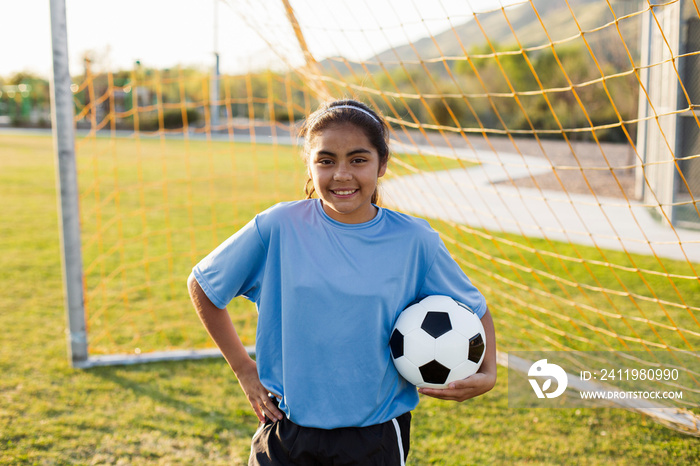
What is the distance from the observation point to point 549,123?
21438 millimetres

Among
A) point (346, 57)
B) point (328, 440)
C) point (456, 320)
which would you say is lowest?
point (328, 440)

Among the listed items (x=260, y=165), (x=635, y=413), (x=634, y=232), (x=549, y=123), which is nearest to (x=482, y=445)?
(x=635, y=413)

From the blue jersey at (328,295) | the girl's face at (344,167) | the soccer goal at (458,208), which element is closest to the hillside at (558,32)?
the soccer goal at (458,208)

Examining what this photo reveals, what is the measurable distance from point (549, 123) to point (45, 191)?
56.1 feet

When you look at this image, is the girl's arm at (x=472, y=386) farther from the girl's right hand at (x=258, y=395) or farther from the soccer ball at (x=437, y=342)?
the girl's right hand at (x=258, y=395)

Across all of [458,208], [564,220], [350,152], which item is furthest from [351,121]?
[564,220]

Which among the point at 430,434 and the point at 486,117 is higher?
the point at 486,117

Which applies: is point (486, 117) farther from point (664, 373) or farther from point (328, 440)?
point (328, 440)

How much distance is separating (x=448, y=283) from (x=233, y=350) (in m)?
0.64

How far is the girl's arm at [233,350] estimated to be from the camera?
1.65 metres

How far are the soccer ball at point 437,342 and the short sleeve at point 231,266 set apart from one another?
0.43m

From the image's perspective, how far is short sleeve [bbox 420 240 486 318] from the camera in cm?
166

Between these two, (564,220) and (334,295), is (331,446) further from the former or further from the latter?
(564,220)

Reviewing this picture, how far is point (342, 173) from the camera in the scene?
5.12ft
